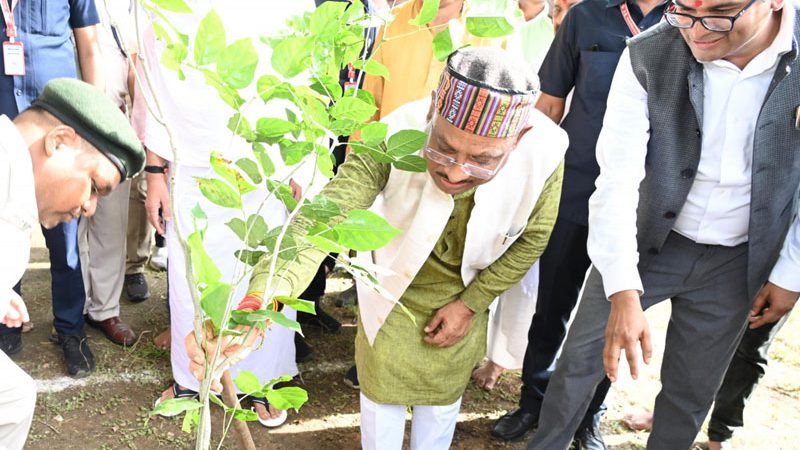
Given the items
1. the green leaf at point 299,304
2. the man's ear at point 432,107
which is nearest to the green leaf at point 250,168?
the green leaf at point 299,304

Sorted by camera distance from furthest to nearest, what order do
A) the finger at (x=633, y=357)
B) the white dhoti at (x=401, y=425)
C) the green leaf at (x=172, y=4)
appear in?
the white dhoti at (x=401, y=425), the finger at (x=633, y=357), the green leaf at (x=172, y=4)

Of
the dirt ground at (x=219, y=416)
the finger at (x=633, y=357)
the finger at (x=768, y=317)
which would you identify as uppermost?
the finger at (x=768, y=317)

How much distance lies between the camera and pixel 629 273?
7.13ft

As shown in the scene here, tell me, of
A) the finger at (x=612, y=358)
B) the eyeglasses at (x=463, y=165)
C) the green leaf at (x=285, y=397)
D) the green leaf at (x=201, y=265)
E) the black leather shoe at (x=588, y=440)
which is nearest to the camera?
the green leaf at (x=201, y=265)

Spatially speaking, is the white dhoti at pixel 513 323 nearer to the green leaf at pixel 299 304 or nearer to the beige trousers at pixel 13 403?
the beige trousers at pixel 13 403

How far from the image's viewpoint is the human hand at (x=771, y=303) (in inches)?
87.7

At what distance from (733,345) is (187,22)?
2.17 meters

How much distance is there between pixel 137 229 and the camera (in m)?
4.27

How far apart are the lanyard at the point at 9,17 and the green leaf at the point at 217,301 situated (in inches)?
93.8

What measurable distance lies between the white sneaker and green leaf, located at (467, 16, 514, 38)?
375cm

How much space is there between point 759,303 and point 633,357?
0.55 m

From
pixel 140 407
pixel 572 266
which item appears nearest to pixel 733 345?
pixel 572 266

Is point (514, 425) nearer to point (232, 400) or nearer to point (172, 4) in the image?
point (232, 400)

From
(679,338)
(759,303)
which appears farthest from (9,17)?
(759,303)
